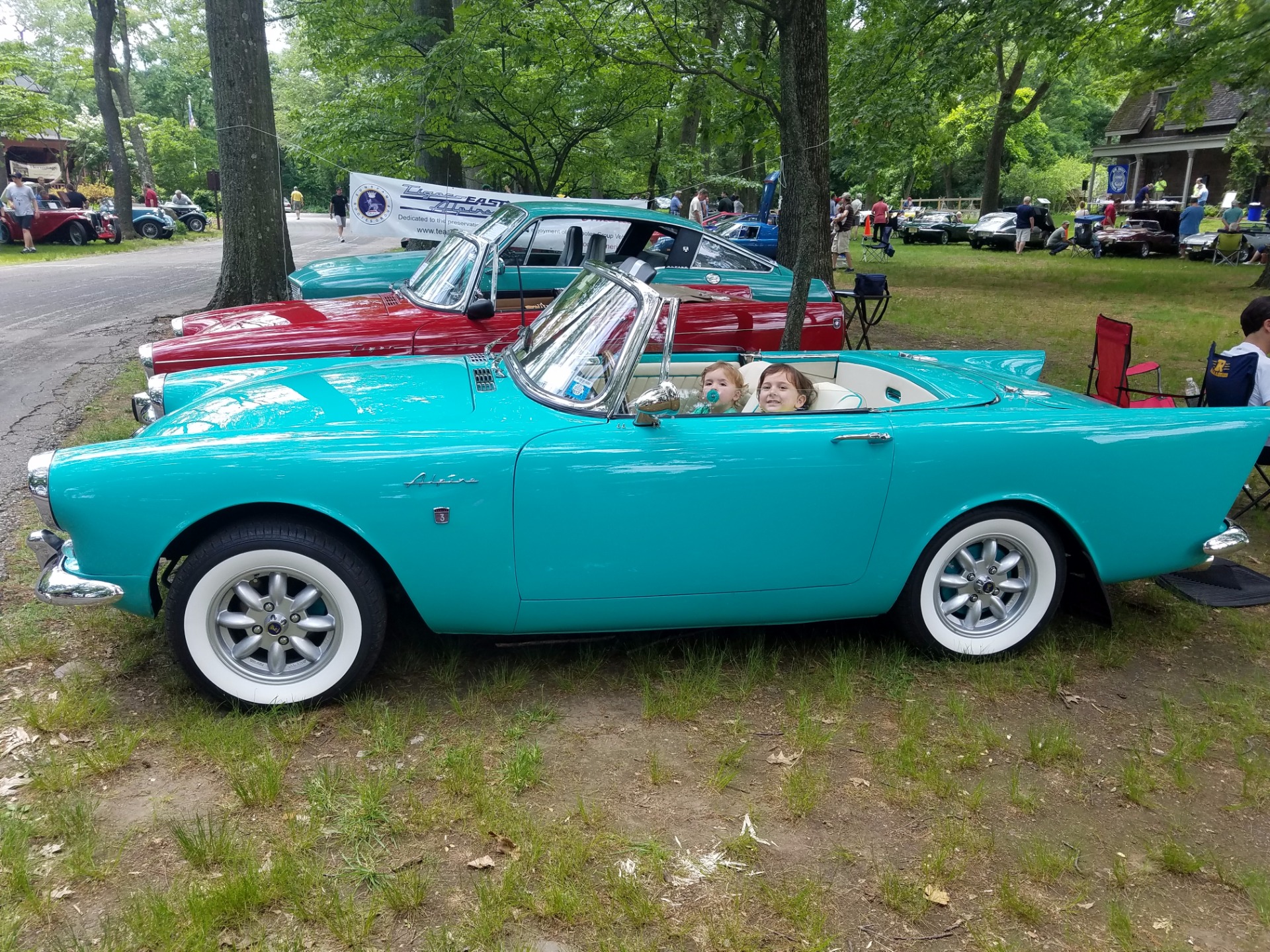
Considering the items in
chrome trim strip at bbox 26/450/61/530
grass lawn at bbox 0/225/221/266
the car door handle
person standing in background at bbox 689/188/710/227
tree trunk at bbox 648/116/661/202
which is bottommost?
grass lawn at bbox 0/225/221/266

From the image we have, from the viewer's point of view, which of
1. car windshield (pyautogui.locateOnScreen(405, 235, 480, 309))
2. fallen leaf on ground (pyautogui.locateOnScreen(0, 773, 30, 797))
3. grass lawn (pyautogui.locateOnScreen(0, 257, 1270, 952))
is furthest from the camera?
car windshield (pyautogui.locateOnScreen(405, 235, 480, 309))

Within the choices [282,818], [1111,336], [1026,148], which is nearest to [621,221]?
[1111,336]

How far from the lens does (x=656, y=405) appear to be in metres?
3.16

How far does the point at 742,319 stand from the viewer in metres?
6.48

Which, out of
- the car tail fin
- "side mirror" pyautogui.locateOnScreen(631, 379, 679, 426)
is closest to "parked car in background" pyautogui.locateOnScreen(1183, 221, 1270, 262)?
the car tail fin

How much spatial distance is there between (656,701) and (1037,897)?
1.33m

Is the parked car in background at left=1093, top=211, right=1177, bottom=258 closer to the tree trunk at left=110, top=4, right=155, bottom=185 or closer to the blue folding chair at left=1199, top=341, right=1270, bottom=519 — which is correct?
the blue folding chair at left=1199, top=341, right=1270, bottom=519

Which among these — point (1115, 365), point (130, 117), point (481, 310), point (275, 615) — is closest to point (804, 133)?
point (1115, 365)

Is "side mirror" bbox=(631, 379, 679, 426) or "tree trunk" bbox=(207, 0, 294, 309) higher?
"tree trunk" bbox=(207, 0, 294, 309)

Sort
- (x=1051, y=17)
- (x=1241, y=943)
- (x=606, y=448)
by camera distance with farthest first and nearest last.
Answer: (x=1051, y=17) → (x=606, y=448) → (x=1241, y=943)

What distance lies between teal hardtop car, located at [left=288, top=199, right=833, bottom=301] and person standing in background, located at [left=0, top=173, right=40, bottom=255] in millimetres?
16358

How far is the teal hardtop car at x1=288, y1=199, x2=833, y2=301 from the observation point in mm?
6648

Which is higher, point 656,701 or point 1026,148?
point 1026,148

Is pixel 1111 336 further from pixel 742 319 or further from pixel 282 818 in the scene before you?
pixel 282 818
